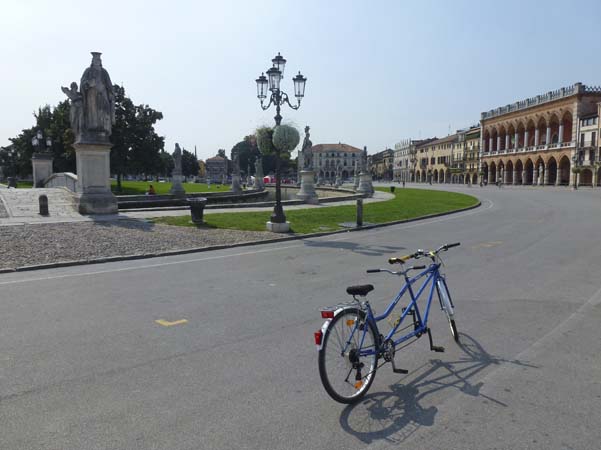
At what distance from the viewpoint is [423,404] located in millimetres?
3828

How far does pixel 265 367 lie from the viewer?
14.8ft

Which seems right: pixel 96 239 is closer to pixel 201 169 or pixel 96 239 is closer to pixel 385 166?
pixel 201 169

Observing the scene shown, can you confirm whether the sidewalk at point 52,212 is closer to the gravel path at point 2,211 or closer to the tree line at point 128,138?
the gravel path at point 2,211

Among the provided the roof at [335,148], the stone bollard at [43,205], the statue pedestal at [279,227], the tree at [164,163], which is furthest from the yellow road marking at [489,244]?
the roof at [335,148]

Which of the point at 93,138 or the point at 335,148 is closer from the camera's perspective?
the point at 93,138

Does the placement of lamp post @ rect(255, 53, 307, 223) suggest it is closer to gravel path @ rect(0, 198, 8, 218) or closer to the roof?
gravel path @ rect(0, 198, 8, 218)

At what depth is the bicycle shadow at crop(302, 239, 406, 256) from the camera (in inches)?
463

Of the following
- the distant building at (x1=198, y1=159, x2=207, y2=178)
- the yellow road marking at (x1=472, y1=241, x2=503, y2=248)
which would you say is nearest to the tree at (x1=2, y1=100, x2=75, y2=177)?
the yellow road marking at (x1=472, y1=241, x2=503, y2=248)

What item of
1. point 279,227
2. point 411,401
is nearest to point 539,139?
point 279,227

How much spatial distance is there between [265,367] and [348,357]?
3.32 ft

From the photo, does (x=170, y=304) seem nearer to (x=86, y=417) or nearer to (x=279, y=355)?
(x=279, y=355)

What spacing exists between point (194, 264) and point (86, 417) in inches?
257

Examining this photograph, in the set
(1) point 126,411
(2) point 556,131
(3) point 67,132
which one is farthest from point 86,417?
(2) point 556,131

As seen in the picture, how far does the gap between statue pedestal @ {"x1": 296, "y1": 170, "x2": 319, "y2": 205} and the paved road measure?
20277 mm
